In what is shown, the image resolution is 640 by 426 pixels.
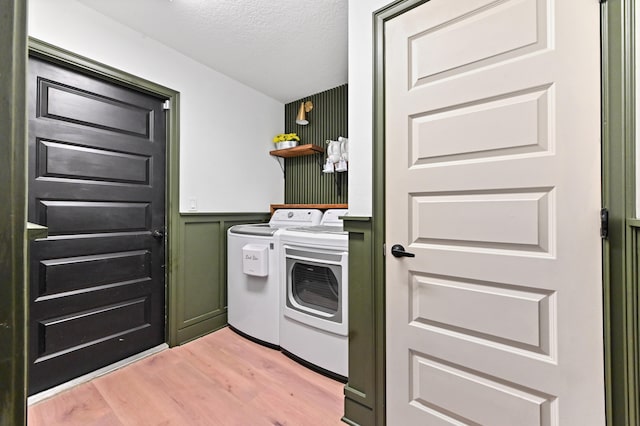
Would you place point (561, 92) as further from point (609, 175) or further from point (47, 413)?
point (47, 413)

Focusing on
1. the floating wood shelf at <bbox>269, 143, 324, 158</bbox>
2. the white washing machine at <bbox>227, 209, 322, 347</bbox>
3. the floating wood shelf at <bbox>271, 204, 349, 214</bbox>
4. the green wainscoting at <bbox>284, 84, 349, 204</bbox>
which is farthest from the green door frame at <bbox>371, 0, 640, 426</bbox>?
the floating wood shelf at <bbox>269, 143, 324, 158</bbox>

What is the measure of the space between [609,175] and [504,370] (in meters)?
0.78

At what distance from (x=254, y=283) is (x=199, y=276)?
547 mm

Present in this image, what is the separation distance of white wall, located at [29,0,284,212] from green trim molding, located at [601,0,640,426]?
2528mm

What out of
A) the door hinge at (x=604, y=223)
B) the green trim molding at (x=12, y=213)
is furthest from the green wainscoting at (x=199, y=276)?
the door hinge at (x=604, y=223)

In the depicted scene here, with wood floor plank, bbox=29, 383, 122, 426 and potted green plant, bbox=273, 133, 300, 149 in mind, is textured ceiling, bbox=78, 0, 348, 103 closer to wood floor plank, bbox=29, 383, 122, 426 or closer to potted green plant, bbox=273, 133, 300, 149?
potted green plant, bbox=273, 133, 300, 149

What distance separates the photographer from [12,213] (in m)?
0.44

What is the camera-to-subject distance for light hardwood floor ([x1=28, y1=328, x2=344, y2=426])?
1.47 metres

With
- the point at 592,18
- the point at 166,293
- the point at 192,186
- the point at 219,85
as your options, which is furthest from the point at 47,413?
the point at 592,18

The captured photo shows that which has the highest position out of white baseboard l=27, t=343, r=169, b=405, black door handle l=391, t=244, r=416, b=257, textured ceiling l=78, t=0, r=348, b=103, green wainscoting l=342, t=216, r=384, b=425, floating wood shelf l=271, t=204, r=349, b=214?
textured ceiling l=78, t=0, r=348, b=103

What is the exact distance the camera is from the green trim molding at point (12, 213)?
1.41 ft

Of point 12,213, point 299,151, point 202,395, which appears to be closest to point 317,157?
point 299,151

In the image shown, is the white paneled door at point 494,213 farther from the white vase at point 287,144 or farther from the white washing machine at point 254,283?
the white vase at point 287,144

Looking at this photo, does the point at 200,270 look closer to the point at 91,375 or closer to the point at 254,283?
the point at 254,283
